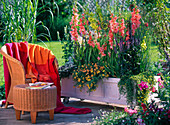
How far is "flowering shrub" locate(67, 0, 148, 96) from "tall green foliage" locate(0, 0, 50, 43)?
27.2 inches

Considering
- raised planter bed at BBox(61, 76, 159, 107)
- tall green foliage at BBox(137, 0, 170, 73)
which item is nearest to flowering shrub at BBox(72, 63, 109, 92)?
raised planter bed at BBox(61, 76, 159, 107)

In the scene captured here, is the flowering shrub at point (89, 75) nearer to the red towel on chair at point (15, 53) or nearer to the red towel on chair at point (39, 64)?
the red towel on chair at point (39, 64)

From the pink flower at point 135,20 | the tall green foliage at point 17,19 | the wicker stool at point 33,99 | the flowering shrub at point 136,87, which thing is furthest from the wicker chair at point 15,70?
the pink flower at point 135,20

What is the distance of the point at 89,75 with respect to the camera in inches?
175

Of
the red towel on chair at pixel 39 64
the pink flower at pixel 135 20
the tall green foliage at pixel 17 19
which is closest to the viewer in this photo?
the pink flower at pixel 135 20

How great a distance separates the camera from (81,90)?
14.9ft

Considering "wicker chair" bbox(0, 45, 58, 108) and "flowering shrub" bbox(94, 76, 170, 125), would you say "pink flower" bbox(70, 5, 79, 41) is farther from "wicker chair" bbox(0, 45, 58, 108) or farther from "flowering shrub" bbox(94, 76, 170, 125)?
"flowering shrub" bbox(94, 76, 170, 125)

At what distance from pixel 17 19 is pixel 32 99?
1648mm

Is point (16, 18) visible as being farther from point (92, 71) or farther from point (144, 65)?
point (144, 65)

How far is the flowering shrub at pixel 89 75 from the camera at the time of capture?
4.35 metres

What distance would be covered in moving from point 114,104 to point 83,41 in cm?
106

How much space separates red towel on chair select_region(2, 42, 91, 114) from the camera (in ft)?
14.3

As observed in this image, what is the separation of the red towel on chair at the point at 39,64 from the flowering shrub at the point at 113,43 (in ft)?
1.28

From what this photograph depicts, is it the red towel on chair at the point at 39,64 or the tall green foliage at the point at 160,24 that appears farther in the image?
the tall green foliage at the point at 160,24
